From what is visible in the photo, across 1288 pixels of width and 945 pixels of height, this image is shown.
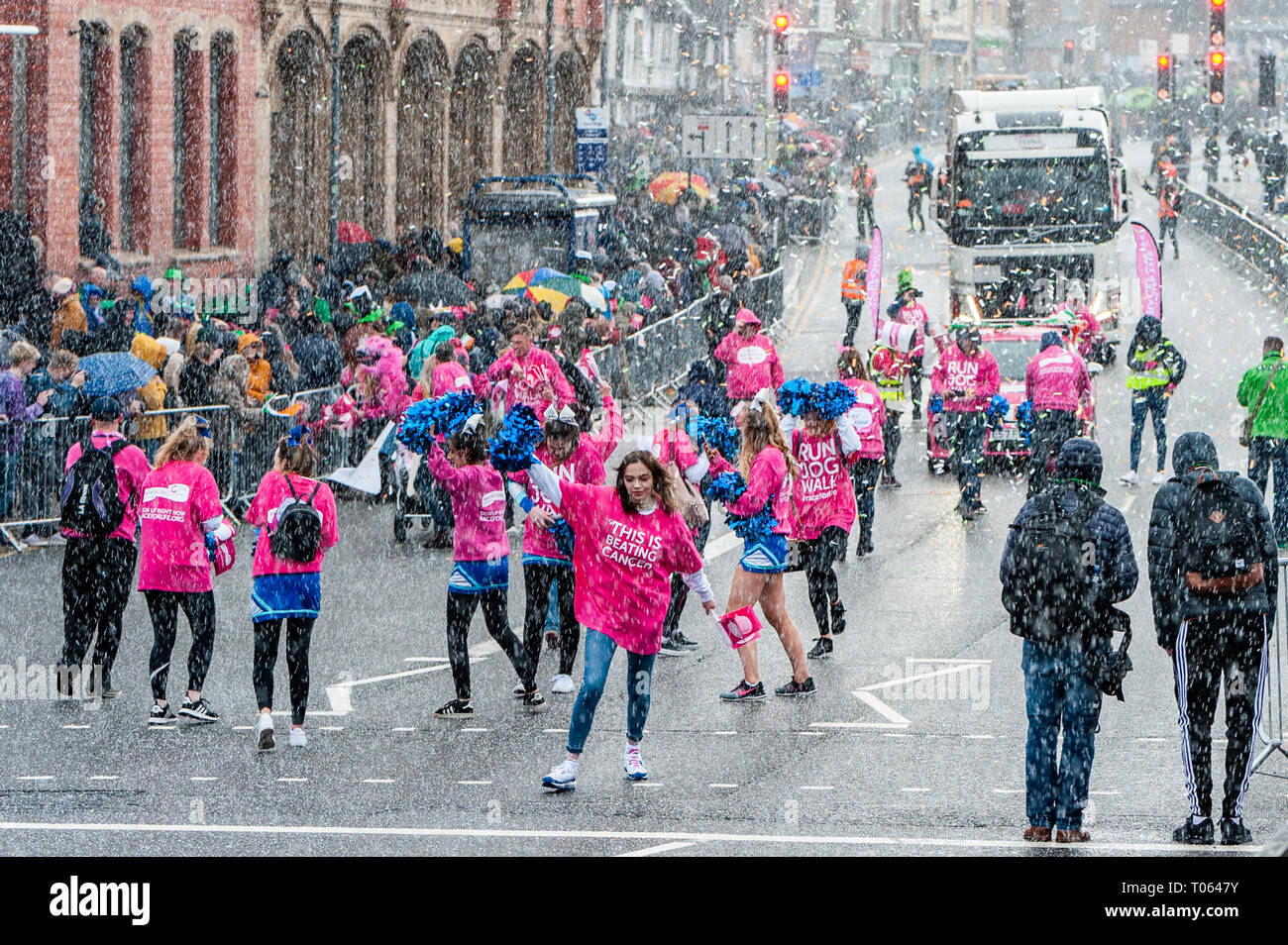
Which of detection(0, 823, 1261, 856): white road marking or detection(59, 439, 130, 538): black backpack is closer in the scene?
detection(0, 823, 1261, 856): white road marking

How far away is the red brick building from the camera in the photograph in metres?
25.2

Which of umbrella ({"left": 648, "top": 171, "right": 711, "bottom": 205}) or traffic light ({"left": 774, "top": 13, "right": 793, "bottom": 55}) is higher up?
traffic light ({"left": 774, "top": 13, "right": 793, "bottom": 55})

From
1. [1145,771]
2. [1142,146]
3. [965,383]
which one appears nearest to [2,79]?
[965,383]

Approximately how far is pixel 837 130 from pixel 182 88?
159 feet

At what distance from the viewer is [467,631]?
10.9 metres

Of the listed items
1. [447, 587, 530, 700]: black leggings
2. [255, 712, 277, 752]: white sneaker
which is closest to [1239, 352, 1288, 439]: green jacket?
[447, 587, 530, 700]: black leggings

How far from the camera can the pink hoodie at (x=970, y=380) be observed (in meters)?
17.8

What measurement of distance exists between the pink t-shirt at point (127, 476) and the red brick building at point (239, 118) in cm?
1477

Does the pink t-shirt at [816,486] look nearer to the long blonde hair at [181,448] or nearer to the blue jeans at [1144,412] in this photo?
the long blonde hair at [181,448]

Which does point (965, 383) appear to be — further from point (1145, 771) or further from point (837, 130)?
point (837, 130)

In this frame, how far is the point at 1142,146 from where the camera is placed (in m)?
87.4

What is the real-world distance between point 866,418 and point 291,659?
568cm

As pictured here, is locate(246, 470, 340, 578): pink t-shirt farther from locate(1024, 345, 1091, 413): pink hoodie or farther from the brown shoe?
locate(1024, 345, 1091, 413): pink hoodie
